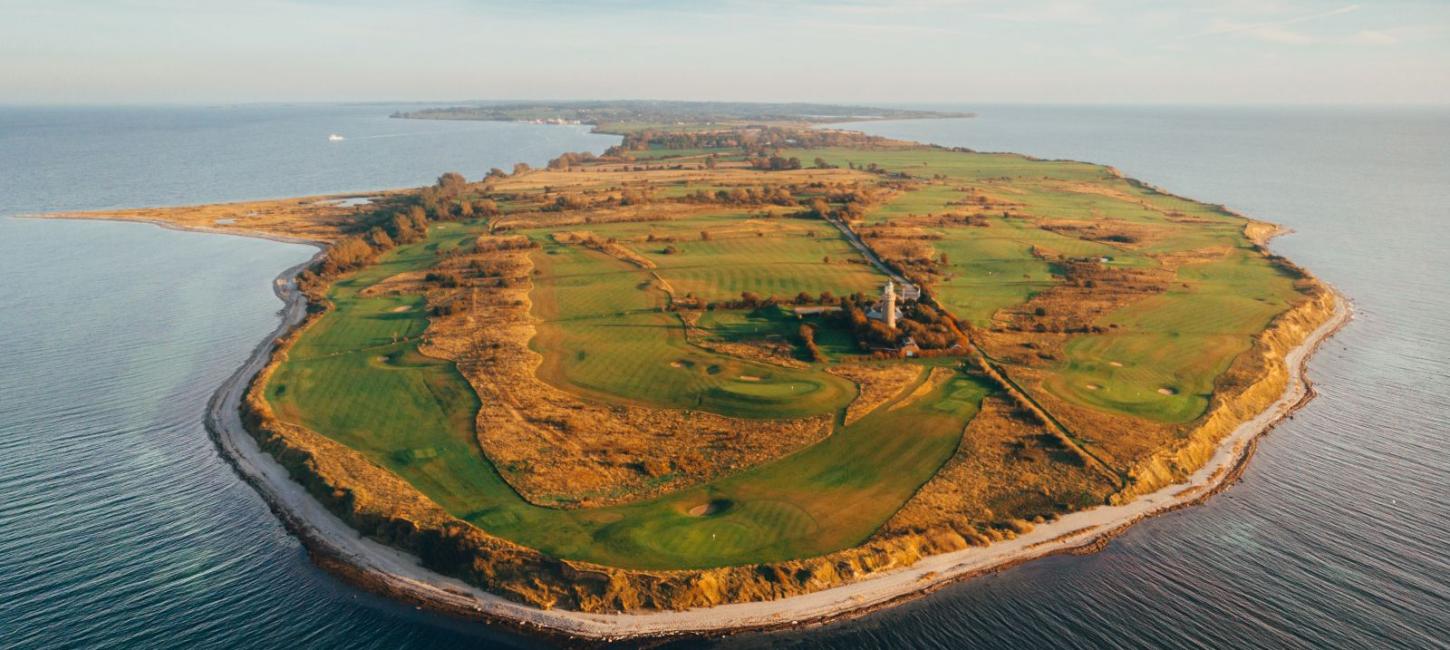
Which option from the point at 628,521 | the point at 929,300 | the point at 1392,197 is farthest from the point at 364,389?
the point at 1392,197

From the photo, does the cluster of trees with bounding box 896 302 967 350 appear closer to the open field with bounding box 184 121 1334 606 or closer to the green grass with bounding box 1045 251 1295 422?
the open field with bounding box 184 121 1334 606

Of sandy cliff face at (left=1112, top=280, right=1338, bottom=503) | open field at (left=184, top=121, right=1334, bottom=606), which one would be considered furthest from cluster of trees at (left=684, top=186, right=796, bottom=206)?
sandy cliff face at (left=1112, top=280, right=1338, bottom=503)

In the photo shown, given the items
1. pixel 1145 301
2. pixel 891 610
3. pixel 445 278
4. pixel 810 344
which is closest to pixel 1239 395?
pixel 1145 301

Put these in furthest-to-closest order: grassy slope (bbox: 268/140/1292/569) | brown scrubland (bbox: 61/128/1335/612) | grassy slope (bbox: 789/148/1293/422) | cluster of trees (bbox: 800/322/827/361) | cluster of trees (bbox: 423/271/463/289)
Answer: cluster of trees (bbox: 423/271/463/289), cluster of trees (bbox: 800/322/827/361), grassy slope (bbox: 789/148/1293/422), grassy slope (bbox: 268/140/1292/569), brown scrubland (bbox: 61/128/1335/612)

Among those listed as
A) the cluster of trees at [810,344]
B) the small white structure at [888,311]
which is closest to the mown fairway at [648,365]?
the cluster of trees at [810,344]

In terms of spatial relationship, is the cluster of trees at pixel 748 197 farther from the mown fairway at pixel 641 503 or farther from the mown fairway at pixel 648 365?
the mown fairway at pixel 641 503

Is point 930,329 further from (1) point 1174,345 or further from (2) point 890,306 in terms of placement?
(1) point 1174,345

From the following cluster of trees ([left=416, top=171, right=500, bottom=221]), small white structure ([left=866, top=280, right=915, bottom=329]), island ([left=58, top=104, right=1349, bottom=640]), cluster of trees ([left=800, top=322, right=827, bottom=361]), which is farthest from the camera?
cluster of trees ([left=416, top=171, right=500, bottom=221])
